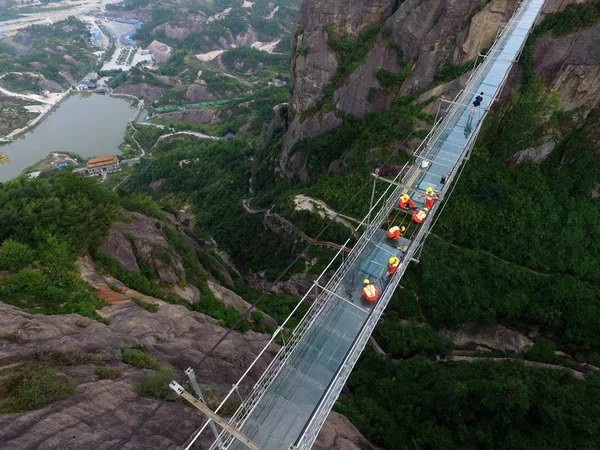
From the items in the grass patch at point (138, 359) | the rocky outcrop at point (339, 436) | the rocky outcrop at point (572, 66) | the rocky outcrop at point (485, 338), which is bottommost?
the rocky outcrop at point (485, 338)

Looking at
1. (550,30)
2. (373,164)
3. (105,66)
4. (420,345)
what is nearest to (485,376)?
(420,345)

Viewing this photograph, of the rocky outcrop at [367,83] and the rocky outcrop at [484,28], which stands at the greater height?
the rocky outcrop at [484,28]

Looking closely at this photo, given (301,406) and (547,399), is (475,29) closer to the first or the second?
(547,399)

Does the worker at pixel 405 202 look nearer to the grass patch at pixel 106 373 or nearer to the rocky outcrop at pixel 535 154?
the grass patch at pixel 106 373

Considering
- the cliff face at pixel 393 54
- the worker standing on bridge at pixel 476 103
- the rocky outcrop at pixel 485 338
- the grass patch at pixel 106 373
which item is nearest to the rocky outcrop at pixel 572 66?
the cliff face at pixel 393 54

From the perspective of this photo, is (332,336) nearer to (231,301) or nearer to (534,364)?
(231,301)

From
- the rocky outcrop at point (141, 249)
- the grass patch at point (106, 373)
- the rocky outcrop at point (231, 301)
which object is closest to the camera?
the grass patch at point (106, 373)

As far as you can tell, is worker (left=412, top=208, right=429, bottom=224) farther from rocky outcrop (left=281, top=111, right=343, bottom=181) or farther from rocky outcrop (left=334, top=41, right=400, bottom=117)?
rocky outcrop (left=281, top=111, right=343, bottom=181)

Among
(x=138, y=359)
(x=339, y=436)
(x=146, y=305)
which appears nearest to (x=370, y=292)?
(x=339, y=436)
